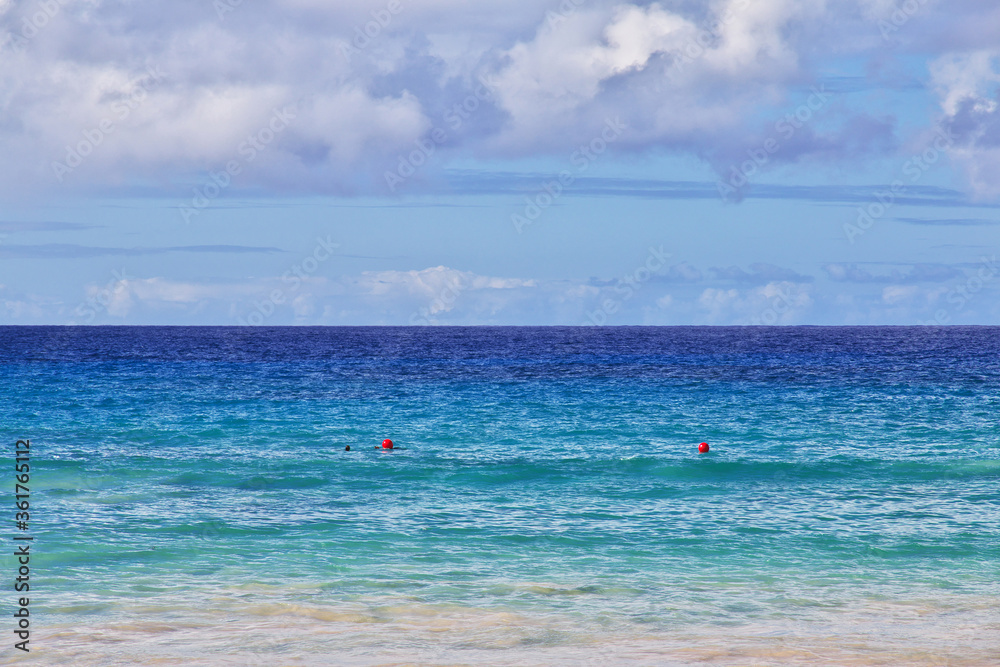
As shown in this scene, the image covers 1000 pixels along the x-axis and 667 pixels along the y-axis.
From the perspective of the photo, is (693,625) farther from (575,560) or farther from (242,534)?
(242,534)

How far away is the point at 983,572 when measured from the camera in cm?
1620

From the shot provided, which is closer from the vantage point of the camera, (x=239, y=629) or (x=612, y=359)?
(x=239, y=629)

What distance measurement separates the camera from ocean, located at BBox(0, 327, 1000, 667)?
12.3 meters

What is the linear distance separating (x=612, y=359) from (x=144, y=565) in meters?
68.5

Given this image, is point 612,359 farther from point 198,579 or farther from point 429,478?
point 198,579

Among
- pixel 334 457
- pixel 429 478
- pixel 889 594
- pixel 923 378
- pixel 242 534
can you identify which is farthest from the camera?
pixel 923 378

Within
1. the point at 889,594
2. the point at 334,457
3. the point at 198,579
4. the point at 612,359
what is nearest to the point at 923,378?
the point at 612,359

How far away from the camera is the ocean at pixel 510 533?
12.3 metres

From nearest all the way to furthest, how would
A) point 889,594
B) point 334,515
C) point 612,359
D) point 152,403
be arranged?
1. point 889,594
2. point 334,515
3. point 152,403
4. point 612,359

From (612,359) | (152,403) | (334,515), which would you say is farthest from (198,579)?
(612,359)

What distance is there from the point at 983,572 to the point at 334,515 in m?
13.2

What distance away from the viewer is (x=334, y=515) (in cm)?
2094

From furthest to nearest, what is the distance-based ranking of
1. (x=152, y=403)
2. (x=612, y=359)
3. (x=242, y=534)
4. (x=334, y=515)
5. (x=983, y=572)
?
(x=612, y=359)
(x=152, y=403)
(x=334, y=515)
(x=242, y=534)
(x=983, y=572)

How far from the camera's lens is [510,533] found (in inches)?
755
